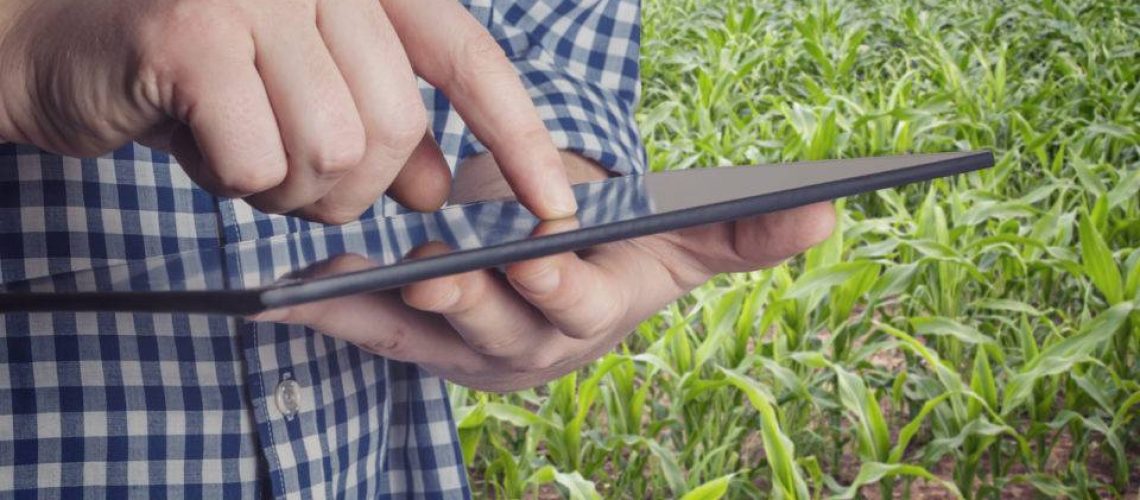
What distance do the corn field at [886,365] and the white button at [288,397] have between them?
0.77 meters

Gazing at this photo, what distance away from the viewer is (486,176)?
84cm

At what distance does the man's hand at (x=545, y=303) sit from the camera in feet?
1.80

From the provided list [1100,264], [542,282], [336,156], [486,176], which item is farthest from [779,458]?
[336,156]

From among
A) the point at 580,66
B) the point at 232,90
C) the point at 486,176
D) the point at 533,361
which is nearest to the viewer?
the point at 232,90

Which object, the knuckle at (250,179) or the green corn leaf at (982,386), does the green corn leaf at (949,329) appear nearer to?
the green corn leaf at (982,386)

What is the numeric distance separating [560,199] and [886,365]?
6.62 feet

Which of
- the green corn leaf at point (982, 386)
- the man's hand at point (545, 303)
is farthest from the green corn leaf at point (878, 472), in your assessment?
the man's hand at point (545, 303)

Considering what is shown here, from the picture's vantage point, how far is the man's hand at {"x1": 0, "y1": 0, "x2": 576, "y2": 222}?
44cm

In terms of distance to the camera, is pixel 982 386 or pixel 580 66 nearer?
pixel 580 66

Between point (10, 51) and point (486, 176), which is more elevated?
point (10, 51)

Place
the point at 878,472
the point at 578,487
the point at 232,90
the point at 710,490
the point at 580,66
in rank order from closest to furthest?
the point at 232,90, the point at 580,66, the point at 710,490, the point at 578,487, the point at 878,472

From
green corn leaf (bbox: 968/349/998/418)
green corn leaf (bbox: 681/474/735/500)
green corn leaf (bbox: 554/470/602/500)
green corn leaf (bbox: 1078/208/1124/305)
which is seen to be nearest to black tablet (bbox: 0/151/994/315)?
green corn leaf (bbox: 681/474/735/500)

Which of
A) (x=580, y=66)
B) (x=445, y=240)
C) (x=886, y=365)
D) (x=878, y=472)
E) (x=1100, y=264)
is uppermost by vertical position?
(x=445, y=240)

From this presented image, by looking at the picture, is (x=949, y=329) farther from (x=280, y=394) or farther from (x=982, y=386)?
(x=280, y=394)
